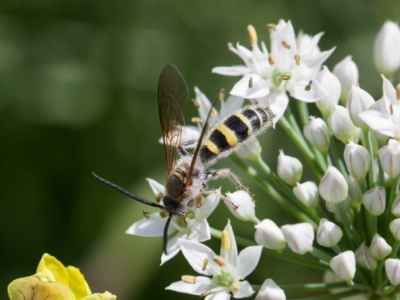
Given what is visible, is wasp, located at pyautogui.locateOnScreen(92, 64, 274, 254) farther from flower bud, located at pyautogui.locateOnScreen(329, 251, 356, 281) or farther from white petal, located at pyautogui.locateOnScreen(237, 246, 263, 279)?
flower bud, located at pyautogui.locateOnScreen(329, 251, 356, 281)

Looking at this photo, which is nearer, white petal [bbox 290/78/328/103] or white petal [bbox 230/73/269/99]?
white petal [bbox 290/78/328/103]

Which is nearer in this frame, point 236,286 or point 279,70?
point 236,286

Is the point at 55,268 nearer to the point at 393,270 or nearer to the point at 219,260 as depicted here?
the point at 219,260

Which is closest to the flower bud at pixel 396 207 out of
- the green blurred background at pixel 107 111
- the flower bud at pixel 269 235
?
the flower bud at pixel 269 235

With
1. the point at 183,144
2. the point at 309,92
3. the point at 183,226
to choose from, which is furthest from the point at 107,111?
the point at 309,92

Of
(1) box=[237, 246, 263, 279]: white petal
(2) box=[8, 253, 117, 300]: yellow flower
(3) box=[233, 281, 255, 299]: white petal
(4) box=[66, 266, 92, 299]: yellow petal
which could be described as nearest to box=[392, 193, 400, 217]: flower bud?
(1) box=[237, 246, 263, 279]: white petal

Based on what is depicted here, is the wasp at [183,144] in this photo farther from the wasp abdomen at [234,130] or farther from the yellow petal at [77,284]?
the yellow petal at [77,284]

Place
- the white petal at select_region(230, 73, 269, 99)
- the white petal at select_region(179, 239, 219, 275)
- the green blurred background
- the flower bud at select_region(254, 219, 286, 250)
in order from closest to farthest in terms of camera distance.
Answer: the flower bud at select_region(254, 219, 286, 250) < the white petal at select_region(179, 239, 219, 275) < the white petal at select_region(230, 73, 269, 99) < the green blurred background
